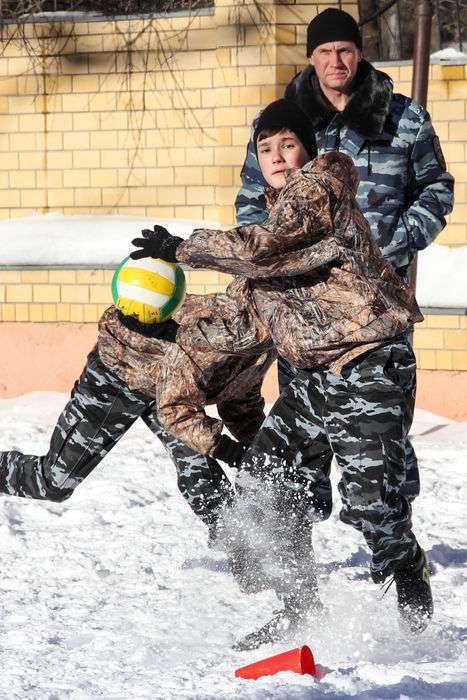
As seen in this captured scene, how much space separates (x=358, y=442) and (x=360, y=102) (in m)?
1.42

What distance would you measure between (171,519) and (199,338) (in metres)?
2.23

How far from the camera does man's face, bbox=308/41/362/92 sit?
4.86 m

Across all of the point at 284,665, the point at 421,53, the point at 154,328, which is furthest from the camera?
the point at 421,53

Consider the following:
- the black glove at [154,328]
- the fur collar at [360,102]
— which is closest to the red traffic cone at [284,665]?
the black glove at [154,328]

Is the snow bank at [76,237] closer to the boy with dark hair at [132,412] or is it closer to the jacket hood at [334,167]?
the boy with dark hair at [132,412]

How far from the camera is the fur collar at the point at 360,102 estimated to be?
4.89m

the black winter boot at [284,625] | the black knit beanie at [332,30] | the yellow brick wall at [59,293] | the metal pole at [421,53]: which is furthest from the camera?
the yellow brick wall at [59,293]

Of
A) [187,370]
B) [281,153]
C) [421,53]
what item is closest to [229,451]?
[187,370]

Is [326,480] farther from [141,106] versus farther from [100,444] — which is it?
[141,106]

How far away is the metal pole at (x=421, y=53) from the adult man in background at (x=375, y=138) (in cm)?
336

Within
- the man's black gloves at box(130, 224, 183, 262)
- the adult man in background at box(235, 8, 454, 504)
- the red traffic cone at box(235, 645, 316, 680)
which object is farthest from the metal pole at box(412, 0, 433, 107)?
the red traffic cone at box(235, 645, 316, 680)

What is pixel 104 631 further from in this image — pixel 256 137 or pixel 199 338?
pixel 256 137

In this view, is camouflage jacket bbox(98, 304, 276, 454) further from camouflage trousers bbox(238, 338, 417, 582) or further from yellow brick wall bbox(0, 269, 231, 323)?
yellow brick wall bbox(0, 269, 231, 323)

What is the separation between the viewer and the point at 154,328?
4.66 m
